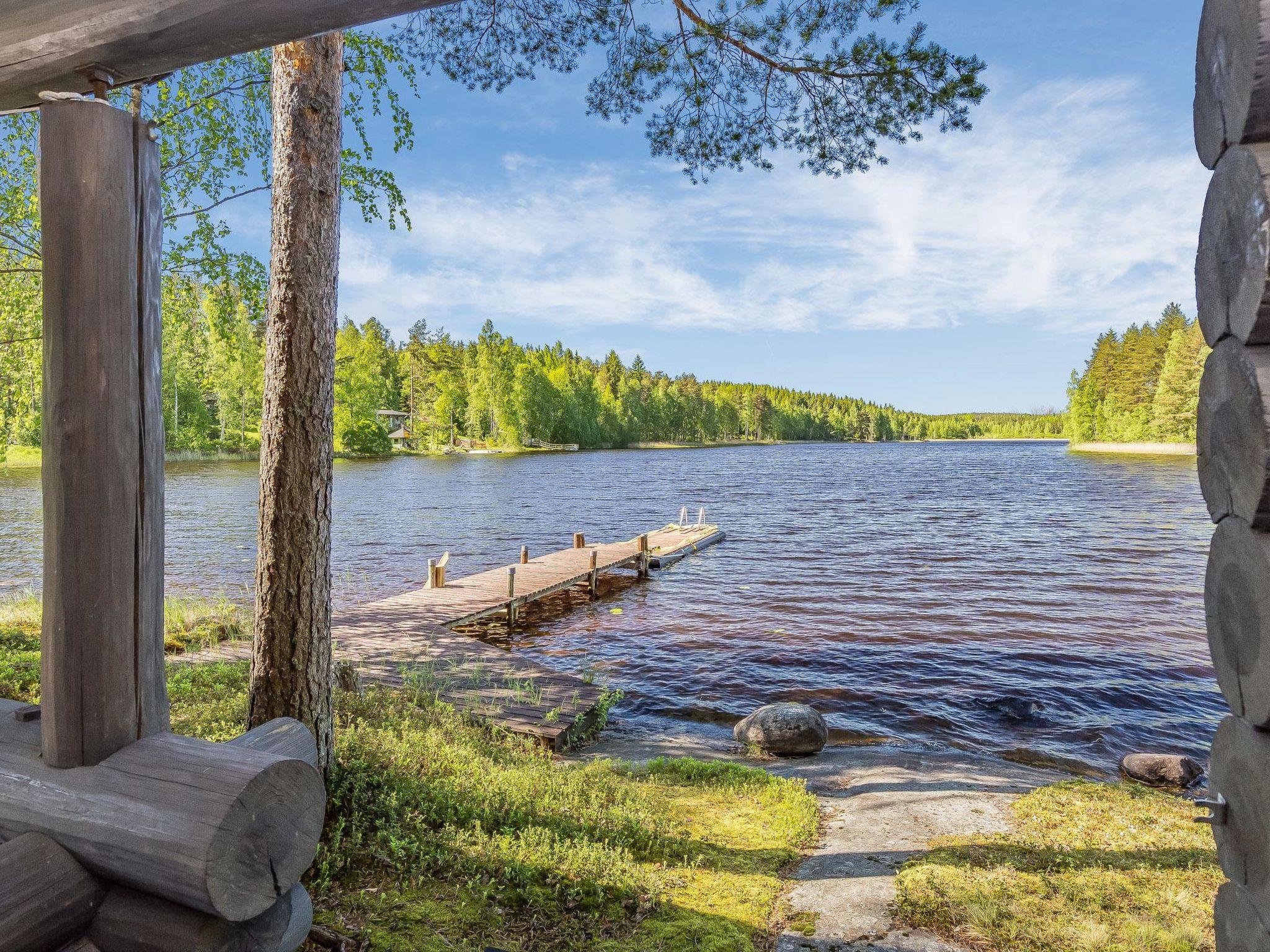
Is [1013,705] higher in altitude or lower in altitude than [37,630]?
lower

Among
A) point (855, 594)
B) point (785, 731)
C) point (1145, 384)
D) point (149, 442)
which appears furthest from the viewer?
point (1145, 384)

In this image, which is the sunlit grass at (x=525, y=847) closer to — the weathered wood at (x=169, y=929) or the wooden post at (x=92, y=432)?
the weathered wood at (x=169, y=929)

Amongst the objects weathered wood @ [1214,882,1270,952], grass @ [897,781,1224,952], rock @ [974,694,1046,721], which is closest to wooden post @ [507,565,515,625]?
rock @ [974,694,1046,721]

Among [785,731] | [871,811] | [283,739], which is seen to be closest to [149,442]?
[283,739]

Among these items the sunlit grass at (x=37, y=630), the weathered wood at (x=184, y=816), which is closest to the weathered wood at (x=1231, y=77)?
the weathered wood at (x=184, y=816)

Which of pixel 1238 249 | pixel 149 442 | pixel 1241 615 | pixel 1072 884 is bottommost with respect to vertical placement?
pixel 1072 884

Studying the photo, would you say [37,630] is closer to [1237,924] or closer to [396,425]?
[1237,924]

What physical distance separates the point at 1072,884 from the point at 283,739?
4449 mm

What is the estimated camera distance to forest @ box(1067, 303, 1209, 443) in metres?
67.4

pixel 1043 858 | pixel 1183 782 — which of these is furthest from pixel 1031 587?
pixel 1043 858

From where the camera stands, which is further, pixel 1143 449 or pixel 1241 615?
pixel 1143 449

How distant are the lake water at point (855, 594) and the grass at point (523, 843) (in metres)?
3.75

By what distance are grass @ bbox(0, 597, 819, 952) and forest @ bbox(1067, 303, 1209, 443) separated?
73833 mm

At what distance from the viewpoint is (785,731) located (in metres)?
8.34
